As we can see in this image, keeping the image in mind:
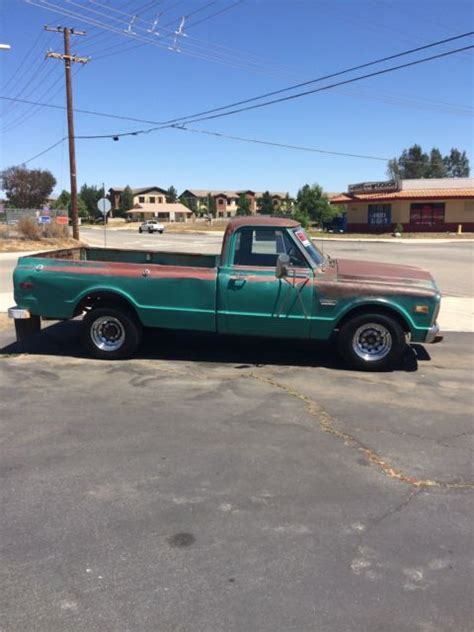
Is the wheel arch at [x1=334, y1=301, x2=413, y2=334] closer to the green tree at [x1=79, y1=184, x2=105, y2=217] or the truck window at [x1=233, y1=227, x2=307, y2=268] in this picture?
the truck window at [x1=233, y1=227, x2=307, y2=268]

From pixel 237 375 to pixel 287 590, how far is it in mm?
4025

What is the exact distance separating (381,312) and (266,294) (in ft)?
4.50

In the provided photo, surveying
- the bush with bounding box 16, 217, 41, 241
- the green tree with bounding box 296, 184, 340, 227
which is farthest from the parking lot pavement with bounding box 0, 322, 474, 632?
the green tree with bounding box 296, 184, 340, 227

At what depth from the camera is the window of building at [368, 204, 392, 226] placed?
5259 cm

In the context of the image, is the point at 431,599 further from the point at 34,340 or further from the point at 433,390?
the point at 34,340

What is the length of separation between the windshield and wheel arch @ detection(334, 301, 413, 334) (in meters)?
0.75

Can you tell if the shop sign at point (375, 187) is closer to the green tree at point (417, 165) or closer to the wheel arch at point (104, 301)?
the wheel arch at point (104, 301)

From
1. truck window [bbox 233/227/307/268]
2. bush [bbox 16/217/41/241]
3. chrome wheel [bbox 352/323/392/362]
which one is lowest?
chrome wheel [bbox 352/323/392/362]

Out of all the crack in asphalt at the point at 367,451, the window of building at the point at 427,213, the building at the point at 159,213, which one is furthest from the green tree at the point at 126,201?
the crack in asphalt at the point at 367,451

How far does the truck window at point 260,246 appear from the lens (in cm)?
732

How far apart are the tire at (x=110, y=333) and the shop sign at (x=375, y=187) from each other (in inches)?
1856

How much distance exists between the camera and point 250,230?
24.3 ft

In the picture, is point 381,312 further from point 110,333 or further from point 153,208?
point 153,208

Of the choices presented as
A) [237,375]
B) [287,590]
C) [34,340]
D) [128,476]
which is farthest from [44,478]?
[34,340]
